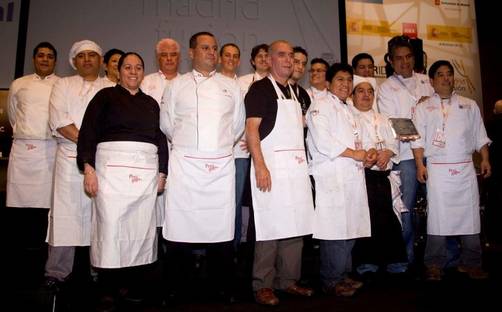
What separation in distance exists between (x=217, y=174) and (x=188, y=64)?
273 centimetres

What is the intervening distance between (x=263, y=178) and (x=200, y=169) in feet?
1.30

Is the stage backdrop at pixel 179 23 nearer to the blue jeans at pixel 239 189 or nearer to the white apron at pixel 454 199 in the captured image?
the blue jeans at pixel 239 189

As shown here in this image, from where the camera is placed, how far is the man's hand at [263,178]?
8.76ft

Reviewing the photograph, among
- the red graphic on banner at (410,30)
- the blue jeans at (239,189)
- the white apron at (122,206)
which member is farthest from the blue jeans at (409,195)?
the red graphic on banner at (410,30)

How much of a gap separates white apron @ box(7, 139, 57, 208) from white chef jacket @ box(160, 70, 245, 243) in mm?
1422

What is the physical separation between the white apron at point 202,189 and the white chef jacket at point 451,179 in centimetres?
163

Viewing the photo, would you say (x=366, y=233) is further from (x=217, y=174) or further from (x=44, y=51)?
(x=44, y=51)

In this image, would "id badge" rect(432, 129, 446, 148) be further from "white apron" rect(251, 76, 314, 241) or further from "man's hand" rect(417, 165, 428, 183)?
"white apron" rect(251, 76, 314, 241)

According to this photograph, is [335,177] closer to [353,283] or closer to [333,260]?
[333,260]

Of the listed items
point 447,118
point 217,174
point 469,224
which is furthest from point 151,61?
point 469,224

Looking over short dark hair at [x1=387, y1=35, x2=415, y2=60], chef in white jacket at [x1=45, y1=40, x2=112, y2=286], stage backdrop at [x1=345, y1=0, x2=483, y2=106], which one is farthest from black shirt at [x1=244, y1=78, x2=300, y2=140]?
stage backdrop at [x1=345, y1=0, x2=483, y2=106]

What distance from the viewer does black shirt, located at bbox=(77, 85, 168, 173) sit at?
2.61 metres

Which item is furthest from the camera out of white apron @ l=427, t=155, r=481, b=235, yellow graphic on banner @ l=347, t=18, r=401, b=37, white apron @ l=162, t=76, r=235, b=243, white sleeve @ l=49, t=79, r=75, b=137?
yellow graphic on banner @ l=347, t=18, r=401, b=37

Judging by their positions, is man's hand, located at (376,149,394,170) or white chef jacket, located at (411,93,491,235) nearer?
man's hand, located at (376,149,394,170)
